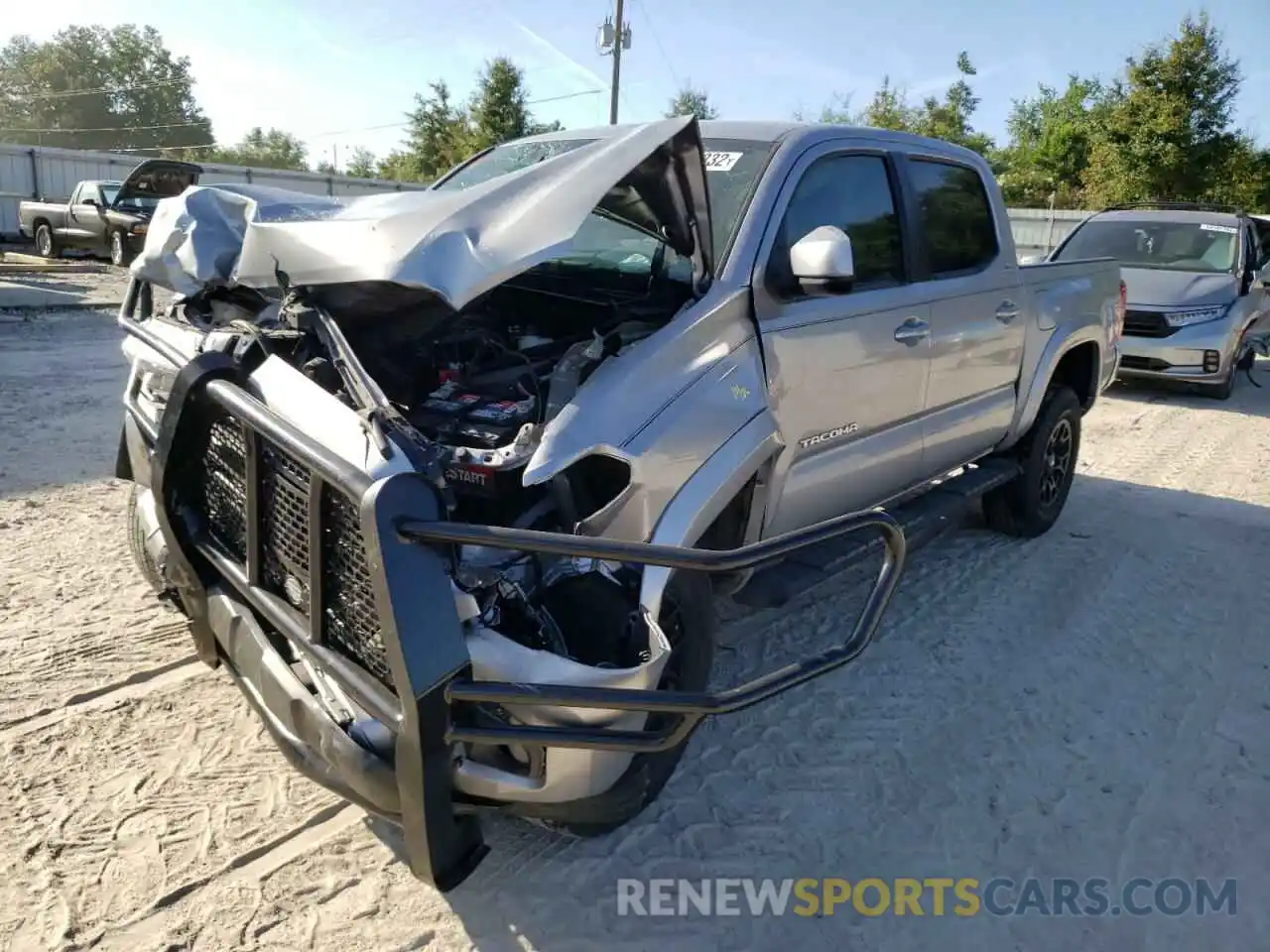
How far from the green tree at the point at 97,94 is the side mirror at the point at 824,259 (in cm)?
8518

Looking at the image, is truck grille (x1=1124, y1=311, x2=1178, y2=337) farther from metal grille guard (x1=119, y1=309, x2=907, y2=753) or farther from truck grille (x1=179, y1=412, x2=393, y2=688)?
truck grille (x1=179, y1=412, x2=393, y2=688)

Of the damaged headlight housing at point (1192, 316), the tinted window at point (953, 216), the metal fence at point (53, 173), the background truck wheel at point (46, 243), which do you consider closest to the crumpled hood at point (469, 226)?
the tinted window at point (953, 216)

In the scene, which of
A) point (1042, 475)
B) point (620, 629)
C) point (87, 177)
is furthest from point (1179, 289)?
point (87, 177)

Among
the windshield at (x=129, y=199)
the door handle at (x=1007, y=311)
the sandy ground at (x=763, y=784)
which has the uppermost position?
the windshield at (x=129, y=199)

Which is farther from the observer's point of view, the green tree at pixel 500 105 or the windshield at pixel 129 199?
the green tree at pixel 500 105

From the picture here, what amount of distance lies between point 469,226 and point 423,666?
1235 millimetres

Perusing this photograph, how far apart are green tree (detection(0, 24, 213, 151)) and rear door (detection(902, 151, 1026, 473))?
84.2m

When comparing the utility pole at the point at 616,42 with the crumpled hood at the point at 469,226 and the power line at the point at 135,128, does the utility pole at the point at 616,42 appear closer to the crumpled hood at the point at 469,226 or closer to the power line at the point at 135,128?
the crumpled hood at the point at 469,226

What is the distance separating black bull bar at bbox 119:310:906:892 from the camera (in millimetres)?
2021

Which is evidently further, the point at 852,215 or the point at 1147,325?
the point at 1147,325

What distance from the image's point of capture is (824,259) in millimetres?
3105

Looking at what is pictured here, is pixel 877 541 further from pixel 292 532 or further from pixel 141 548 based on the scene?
pixel 141 548

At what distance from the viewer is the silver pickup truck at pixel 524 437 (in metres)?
2.17

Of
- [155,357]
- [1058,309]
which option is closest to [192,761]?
[155,357]
